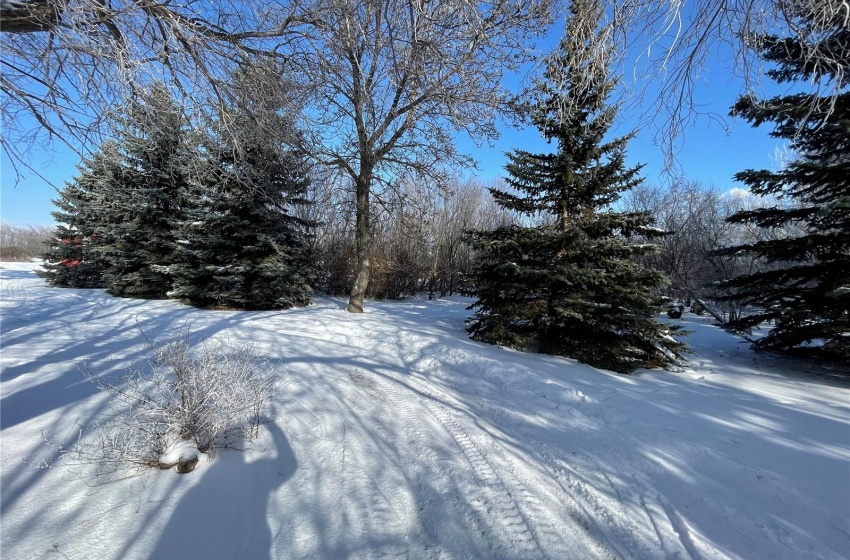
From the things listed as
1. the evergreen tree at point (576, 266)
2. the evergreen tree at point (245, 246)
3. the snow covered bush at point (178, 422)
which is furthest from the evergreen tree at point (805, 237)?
the evergreen tree at point (245, 246)

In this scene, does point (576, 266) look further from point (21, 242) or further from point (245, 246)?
point (21, 242)

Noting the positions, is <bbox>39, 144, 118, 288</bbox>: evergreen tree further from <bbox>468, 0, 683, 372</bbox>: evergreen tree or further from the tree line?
<bbox>468, 0, 683, 372</bbox>: evergreen tree

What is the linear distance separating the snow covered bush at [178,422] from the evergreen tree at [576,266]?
508 centimetres

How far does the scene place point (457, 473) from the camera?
3.04 m

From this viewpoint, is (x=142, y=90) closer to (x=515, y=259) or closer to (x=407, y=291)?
(x=515, y=259)

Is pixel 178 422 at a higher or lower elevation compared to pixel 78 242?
lower

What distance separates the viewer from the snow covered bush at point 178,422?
9.05 feet

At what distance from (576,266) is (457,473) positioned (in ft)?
16.9

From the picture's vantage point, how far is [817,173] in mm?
6180

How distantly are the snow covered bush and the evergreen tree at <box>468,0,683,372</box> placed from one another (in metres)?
5.08

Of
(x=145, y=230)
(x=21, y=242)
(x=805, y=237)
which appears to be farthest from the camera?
(x=21, y=242)

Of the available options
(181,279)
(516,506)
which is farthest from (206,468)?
(181,279)

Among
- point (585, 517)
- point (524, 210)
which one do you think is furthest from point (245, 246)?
point (585, 517)

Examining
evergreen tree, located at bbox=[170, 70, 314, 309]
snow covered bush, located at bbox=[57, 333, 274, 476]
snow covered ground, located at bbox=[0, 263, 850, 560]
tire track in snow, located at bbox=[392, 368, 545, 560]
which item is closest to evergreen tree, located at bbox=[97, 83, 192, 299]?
evergreen tree, located at bbox=[170, 70, 314, 309]
